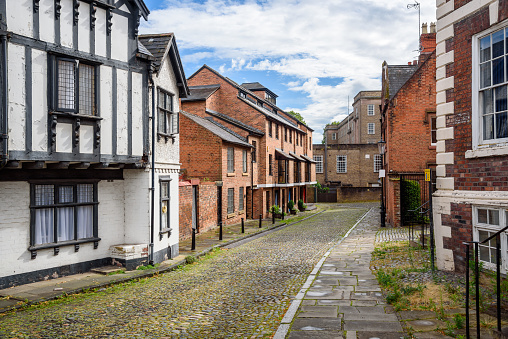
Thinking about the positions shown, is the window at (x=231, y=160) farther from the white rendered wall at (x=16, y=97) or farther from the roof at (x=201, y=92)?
the white rendered wall at (x=16, y=97)

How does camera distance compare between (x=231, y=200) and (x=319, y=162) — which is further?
(x=319, y=162)

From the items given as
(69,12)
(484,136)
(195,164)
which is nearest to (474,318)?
(484,136)

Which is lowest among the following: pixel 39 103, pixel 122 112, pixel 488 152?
pixel 488 152

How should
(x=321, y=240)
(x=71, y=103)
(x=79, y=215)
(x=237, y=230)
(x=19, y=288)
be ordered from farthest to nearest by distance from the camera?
(x=237, y=230), (x=321, y=240), (x=79, y=215), (x=71, y=103), (x=19, y=288)

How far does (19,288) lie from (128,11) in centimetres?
814

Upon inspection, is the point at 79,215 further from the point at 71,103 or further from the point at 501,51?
the point at 501,51

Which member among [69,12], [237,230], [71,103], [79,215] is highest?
[69,12]

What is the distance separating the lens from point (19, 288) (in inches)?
376

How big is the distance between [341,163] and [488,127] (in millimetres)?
48180

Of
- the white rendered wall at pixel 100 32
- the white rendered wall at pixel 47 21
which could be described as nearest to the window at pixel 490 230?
the white rendered wall at pixel 100 32

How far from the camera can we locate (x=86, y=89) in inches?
428

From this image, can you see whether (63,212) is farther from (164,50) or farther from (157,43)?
(157,43)

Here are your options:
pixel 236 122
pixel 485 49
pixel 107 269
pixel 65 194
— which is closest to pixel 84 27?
pixel 65 194

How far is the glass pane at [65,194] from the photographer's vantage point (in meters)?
11.0
